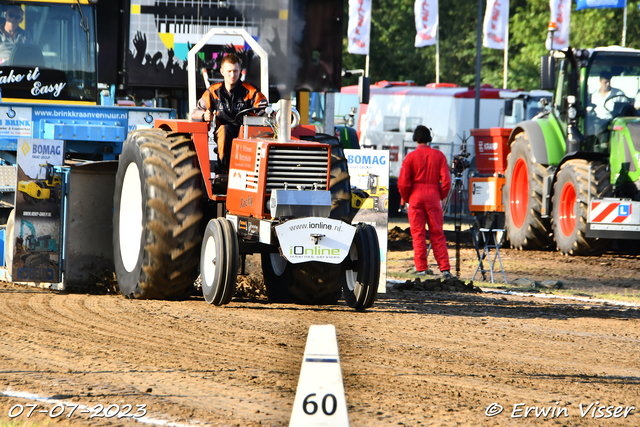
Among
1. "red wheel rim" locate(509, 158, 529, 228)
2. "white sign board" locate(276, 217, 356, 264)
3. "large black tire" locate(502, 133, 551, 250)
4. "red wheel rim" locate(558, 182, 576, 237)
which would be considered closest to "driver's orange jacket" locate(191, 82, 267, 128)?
"white sign board" locate(276, 217, 356, 264)

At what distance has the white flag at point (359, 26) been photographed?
3013 centimetres

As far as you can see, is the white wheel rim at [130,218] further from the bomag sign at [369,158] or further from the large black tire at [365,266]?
the bomag sign at [369,158]

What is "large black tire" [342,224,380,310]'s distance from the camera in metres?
7.58

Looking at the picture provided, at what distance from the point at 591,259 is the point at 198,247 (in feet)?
28.2

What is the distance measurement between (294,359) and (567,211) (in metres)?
9.57

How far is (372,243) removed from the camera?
7598 mm

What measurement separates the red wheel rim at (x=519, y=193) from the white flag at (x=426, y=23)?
1503 centimetres

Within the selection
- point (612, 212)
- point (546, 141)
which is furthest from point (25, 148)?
point (546, 141)

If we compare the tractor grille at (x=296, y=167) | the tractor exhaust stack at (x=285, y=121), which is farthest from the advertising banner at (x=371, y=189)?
the tractor exhaust stack at (x=285, y=121)

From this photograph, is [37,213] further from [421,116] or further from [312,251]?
[421,116]

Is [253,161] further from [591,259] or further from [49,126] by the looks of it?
[591,259]

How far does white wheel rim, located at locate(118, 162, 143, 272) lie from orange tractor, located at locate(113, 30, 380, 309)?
1cm

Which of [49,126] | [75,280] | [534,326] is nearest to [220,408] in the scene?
[534,326]

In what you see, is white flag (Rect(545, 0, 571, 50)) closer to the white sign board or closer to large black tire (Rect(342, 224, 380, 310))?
large black tire (Rect(342, 224, 380, 310))
